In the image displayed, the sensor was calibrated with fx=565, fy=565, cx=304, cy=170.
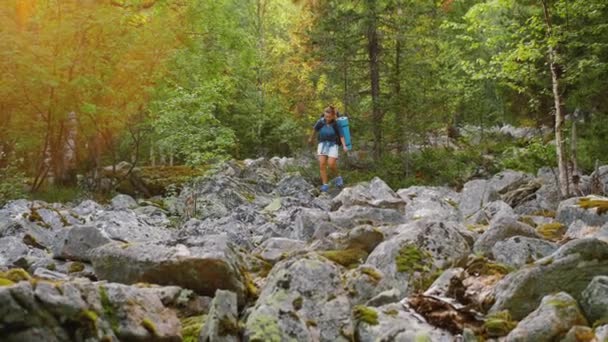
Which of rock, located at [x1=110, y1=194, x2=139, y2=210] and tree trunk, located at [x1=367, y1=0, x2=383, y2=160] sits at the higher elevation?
tree trunk, located at [x1=367, y1=0, x2=383, y2=160]

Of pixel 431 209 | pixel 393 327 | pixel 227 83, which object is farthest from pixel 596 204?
pixel 227 83

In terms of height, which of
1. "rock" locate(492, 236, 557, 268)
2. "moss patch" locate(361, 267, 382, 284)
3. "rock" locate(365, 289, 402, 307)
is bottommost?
"rock" locate(365, 289, 402, 307)

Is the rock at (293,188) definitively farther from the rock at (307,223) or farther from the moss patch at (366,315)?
the moss patch at (366,315)

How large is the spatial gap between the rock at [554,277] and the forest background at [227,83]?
7881mm

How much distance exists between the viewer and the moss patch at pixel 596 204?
8438 millimetres

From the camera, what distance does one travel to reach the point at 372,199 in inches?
498

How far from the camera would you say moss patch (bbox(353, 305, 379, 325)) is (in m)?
4.74

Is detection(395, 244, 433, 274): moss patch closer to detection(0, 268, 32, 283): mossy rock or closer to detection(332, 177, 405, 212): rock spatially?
detection(0, 268, 32, 283): mossy rock

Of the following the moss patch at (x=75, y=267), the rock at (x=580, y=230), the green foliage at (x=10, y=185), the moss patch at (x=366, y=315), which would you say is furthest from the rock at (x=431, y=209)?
the green foliage at (x=10, y=185)

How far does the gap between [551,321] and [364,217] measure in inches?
241

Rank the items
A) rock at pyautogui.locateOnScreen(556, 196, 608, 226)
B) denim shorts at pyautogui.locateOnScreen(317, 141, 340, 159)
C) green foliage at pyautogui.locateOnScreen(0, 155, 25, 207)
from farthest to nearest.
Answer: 1. green foliage at pyautogui.locateOnScreen(0, 155, 25, 207)
2. denim shorts at pyautogui.locateOnScreen(317, 141, 340, 159)
3. rock at pyautogui.locateOnScreen(556, 196, 608, 226)

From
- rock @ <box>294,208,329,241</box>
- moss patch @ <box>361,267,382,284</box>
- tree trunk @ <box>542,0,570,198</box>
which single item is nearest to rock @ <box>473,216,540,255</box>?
moss patch @ <box>361,267,382,284</box>

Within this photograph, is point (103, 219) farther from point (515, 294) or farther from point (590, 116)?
point (590, 116)

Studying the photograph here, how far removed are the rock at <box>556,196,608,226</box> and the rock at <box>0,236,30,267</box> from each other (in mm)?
8418
